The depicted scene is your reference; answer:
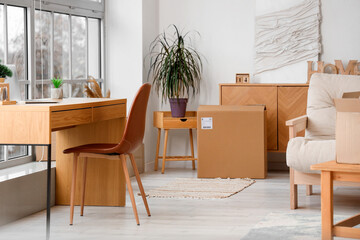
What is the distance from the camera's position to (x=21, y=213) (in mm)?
4086

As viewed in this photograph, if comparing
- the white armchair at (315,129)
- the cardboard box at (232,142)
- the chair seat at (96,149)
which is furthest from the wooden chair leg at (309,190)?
the chair seat at (96,149)

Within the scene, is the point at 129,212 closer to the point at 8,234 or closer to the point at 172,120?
the point at 8,234

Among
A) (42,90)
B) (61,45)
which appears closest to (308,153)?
(42,90)

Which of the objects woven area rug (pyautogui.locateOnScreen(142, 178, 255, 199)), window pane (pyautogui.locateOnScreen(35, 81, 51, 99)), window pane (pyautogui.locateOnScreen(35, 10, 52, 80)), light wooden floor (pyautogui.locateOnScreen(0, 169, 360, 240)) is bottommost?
light wooden floor (pyautogui.locateOnScreen(0, 169, 360, 240))

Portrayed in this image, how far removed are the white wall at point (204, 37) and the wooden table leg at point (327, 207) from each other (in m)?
3.58

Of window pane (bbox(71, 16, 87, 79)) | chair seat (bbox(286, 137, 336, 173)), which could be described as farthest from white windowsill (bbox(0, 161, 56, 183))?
chair seat (bbox(286, 137, 336, 173))

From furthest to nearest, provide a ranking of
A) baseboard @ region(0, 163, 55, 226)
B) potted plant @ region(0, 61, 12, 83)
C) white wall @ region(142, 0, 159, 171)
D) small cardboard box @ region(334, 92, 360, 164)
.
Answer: white wall @ region(142, 0, 159, 171) → baseboard @ region(0, 163, 55, 226) → potted plant @ region(0, 61, 12, 83) → small cardboard box @ region(334, 92, 360, 164)

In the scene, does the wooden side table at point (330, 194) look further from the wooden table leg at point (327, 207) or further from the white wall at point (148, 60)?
the white wall at point (148, 60)

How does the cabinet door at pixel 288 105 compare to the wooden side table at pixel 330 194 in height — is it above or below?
above

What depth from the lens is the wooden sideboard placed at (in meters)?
6.07

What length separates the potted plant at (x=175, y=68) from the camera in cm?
627

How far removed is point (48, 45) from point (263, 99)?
224cm

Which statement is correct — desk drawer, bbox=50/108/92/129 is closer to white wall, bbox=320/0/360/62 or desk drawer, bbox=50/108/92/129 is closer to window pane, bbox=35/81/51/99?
window pane, bbox=35/81/51/99

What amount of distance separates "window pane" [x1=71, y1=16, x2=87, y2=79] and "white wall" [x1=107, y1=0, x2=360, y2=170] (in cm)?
45
